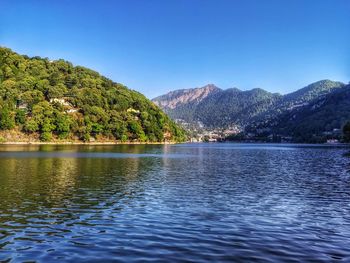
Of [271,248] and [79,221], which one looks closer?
[271,248]

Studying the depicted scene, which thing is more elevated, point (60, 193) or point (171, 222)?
point (60, 193)

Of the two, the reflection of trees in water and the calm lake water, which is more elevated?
the reflection of trees in water

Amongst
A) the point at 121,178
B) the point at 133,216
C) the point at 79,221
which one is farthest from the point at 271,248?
the point at 121,178

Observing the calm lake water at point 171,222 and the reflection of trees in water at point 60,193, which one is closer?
the calm lake water at point 171,222

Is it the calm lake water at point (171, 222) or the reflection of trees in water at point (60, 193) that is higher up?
the reflection of trees in water at point (60, 193)

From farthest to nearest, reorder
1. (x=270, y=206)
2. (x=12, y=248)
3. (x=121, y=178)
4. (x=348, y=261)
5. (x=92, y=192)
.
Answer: (x=121, y=178), (x=92, y=192), (x=270, y=206), (x=12, y=248), (x=348, y=261)

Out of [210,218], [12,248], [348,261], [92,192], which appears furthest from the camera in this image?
[92,192]

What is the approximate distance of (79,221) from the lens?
27.4m

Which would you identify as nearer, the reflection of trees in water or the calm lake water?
the calm lake water

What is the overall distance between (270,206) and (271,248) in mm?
13597

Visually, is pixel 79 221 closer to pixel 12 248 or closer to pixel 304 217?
pixel 12 248

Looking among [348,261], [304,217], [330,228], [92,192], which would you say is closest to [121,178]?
[92,192]

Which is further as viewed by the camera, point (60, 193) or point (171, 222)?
point (60, 193)

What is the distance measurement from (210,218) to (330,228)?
8.45 meters
